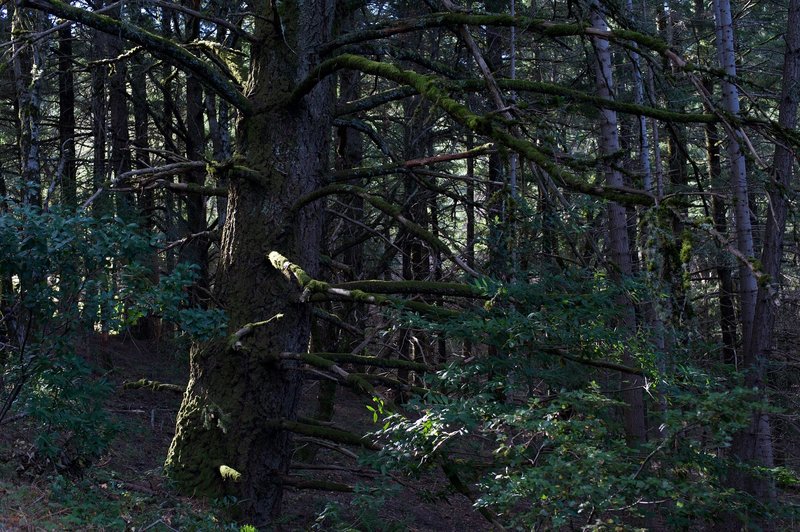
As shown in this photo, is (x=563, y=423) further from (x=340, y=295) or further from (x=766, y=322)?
(x=766, y=322)

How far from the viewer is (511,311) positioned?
5586 millimetres

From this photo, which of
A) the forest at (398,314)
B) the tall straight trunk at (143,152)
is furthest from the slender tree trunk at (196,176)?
the forest at (398,314)

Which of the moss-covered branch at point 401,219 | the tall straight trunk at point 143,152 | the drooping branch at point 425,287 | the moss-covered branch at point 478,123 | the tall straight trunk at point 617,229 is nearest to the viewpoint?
the moss-covered branch at point 478,123

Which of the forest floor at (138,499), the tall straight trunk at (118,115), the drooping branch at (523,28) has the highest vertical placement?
the tall straight trunk at (118,115)

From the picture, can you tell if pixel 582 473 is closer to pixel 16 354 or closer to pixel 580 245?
pixel 580 245

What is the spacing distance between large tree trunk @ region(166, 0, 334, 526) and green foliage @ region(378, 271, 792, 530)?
7.36 feet

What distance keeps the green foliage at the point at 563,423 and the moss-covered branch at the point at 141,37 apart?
3.27m

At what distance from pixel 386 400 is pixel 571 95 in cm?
271

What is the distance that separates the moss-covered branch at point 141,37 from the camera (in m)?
6.21

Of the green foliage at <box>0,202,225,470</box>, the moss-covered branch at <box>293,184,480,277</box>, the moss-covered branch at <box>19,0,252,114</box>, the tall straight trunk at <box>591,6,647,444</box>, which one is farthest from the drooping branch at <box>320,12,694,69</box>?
the tall straight trunk at <box>591,6,647,444</box>

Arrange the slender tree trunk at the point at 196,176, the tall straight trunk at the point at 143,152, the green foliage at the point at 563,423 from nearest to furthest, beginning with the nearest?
the green foliage at the point at 563,423
the tall straight trunk at the point at 143,152
the slender tree trunk at the point at 196,176

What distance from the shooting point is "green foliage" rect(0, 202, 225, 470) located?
5.73 meters

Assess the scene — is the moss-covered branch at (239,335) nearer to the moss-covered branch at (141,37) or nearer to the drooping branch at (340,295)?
the drooping branch at (340,295)

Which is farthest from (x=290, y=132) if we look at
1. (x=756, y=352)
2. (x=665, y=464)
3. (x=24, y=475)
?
(x=756, y=352)
